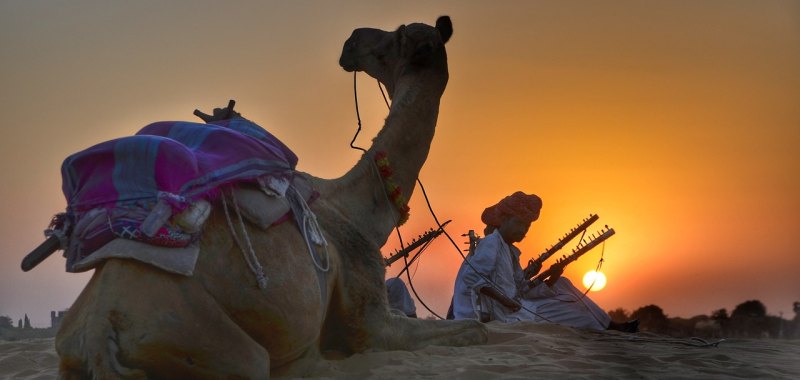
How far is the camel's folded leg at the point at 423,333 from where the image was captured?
6.55 m

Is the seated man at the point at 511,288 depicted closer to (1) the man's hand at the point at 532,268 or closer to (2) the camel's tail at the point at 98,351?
(1) the man's hand at the point at 532,268

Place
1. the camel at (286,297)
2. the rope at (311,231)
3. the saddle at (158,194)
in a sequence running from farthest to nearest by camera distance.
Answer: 1. the rope at (311,231)
2. the saddle at (158,194)
3. the camel at (286,297)

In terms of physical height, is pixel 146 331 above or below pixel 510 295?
below

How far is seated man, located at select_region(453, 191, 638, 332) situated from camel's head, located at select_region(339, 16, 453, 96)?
3.74 meters

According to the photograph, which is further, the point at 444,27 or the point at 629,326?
the point at 629,326

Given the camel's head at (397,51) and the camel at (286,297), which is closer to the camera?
the camel at (286,297)

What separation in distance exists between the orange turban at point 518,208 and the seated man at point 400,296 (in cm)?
152

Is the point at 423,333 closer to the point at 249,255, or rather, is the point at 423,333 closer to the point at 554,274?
the point at 249,255

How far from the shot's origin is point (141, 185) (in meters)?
4.92

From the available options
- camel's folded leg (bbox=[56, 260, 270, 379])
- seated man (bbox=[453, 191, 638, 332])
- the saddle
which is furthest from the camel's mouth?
seated man (bbox=[453, 191, 638, 332])

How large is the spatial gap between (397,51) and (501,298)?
4038 mm

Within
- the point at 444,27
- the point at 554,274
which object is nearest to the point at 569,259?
the point at 554,274

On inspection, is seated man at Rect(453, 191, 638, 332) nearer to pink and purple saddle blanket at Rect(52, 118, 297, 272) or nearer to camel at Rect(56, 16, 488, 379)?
camel at Rect(56, 16, 488, 379)

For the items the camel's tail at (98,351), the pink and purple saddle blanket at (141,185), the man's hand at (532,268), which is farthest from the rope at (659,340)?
the camel's tail at (98,351)
